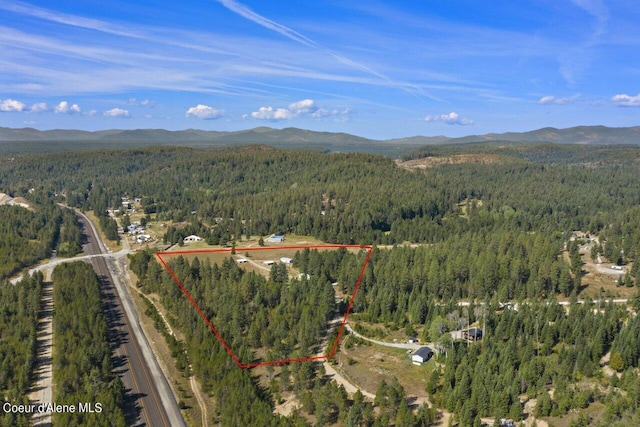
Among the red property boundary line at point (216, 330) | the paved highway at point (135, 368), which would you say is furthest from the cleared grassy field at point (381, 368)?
the paved highway at point (135, 368)

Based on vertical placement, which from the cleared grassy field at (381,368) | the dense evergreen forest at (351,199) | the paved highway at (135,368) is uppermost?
the dense evergreen forest at (351,199)

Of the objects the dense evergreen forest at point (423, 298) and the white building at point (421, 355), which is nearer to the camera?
the dense evergreen forest at point (423, 298)

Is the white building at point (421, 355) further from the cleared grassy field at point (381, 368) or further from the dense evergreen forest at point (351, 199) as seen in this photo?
the dense evergreen forest at point (351, 199)

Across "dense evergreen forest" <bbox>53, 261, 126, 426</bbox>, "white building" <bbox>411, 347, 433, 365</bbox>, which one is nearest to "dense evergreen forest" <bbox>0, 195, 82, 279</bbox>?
"dense evergreen forest" <bbox>53, 261, 126, 426</bbox>

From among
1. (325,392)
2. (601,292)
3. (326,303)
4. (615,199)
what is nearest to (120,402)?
(325,392)

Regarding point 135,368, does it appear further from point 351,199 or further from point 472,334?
point 351,199

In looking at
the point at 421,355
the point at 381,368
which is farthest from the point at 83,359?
the point at 421,355
